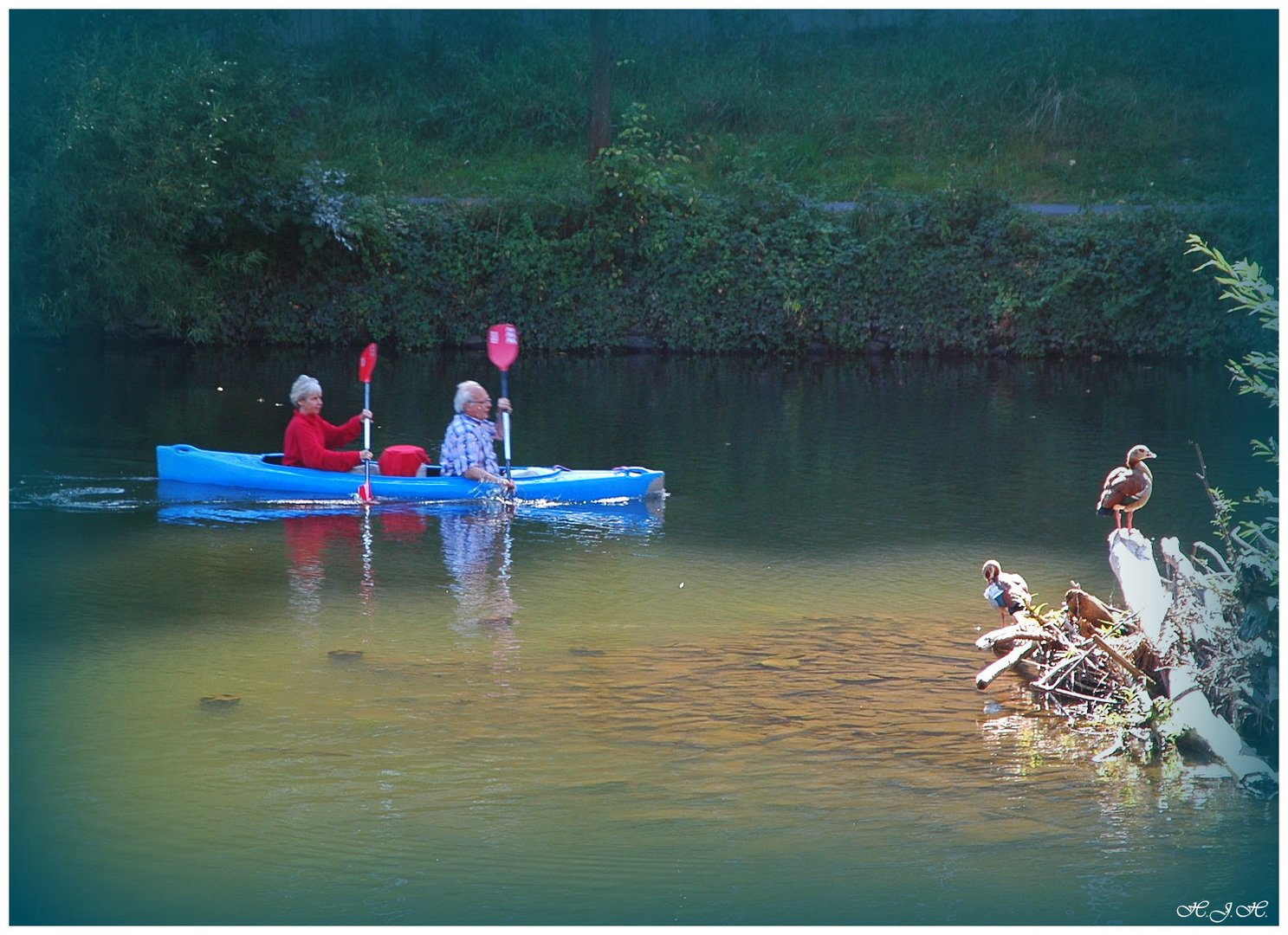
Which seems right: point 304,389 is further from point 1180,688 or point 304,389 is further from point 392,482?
point 1180,688

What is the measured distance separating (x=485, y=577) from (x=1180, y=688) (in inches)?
163

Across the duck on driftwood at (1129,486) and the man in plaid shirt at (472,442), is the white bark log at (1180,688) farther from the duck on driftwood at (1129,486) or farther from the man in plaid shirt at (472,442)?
the man in plaid shirt at (472,442)

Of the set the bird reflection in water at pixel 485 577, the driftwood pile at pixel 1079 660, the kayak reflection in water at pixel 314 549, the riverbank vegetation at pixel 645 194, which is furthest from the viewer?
the riverbank vegetation at pixel 645 194

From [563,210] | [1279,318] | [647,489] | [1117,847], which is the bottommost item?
[1117,847]

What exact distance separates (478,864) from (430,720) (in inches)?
55.0

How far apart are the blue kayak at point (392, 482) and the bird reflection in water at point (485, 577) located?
0.28m

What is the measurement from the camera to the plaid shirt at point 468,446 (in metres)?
10.9

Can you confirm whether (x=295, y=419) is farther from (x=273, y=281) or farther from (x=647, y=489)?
(x=273, y=281)

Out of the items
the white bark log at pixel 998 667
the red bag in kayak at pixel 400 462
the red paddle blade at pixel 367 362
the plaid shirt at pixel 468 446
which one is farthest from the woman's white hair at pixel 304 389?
the white bark log at pixel 998 667

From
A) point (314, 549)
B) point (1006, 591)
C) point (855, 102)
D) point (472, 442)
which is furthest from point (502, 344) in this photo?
point (855, 102)

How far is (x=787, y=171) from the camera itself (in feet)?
80.9

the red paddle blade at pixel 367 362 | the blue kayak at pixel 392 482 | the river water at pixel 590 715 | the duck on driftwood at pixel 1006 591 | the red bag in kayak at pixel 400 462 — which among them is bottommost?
the river water at pixel 590 715

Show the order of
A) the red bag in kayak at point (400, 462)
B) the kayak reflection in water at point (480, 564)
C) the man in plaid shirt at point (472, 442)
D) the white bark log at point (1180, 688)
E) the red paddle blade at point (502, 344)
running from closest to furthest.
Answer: the white bark log at point (1180, 688), the kayak reflection in water at point (480, 564), the man in plaid shirt at point (472, 442), the red bag in kayak at point (400, 462), the red paddle blade at point (502, 344)

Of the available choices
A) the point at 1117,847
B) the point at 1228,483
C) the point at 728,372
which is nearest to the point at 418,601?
the point at 1117,847
